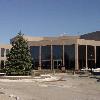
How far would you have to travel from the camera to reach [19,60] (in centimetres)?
5838

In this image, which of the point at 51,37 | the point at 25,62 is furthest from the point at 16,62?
the point at 51,37

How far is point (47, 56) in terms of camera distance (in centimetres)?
10975

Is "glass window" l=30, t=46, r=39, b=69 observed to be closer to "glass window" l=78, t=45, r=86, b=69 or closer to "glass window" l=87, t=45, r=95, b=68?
"glass window" l=78, t=45, r=86, b=69

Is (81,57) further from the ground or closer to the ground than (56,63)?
further from the ground

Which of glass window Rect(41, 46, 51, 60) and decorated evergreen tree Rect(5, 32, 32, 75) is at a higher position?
glass window Rect(41, 46, 51, 60)

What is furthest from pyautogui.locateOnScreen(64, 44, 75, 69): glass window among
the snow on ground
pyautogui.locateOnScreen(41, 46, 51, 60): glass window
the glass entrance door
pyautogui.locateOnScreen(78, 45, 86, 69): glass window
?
the snow on ground

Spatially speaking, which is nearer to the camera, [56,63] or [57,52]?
[56,63]

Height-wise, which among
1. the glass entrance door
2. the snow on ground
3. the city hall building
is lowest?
the snow on ground

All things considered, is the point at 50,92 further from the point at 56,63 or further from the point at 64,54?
the point at 64,54

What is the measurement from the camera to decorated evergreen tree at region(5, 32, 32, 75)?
190 ft

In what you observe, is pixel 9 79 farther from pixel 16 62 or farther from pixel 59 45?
pixel 59 45

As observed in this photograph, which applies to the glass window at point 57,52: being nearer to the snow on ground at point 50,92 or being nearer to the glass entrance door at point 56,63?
the glass entrance door at point 56,63

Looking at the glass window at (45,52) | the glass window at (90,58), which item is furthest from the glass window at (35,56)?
the glass window at (90,58)

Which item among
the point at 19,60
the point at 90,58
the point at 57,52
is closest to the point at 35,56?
the point at 57,52
